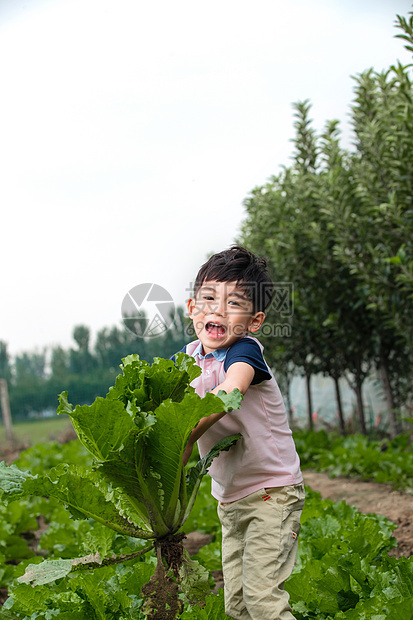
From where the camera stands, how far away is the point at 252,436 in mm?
2010

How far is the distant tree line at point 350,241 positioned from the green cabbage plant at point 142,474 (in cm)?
385

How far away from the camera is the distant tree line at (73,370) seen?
39.3 feet

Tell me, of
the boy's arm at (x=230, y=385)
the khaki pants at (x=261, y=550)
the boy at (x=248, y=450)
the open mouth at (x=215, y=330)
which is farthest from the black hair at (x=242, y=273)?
the khaki pants at (x=261, y=550)

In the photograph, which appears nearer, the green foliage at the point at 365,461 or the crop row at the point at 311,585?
the crop row at the point at 311,585

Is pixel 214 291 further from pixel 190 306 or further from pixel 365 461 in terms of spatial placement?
pixel 365 461

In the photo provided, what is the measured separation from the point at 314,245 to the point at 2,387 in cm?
734

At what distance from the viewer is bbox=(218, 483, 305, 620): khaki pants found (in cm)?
187

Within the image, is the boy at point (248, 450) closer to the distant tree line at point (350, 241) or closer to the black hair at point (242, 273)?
the black hair at point (242, 273)

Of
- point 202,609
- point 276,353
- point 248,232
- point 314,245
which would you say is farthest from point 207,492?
point 248,232

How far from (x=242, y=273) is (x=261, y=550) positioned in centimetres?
98

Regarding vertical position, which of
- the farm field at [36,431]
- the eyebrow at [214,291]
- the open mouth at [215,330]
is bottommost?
the farm field at [36,431]

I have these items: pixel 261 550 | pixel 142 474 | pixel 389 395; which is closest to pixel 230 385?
pixel 142 474

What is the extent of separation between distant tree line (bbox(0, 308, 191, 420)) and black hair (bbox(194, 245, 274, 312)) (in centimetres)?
979

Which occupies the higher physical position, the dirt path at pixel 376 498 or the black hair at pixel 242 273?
the black hair at pixel 242 273
